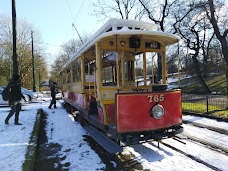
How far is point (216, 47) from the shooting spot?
31.5 meters

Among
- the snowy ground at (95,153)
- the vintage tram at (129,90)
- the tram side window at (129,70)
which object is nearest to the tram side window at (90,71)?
the vintage tram at (129,90)

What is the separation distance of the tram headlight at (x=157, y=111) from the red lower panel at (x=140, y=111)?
0.07 metres

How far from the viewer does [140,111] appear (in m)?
5.30

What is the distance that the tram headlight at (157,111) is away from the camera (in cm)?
540

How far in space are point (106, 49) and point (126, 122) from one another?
2.07 metres

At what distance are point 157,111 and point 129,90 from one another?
3.73ft

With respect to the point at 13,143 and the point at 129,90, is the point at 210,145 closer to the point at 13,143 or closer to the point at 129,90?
the point at 129,90

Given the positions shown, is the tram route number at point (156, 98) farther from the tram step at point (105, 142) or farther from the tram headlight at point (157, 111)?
the tram step at point (105, 142)

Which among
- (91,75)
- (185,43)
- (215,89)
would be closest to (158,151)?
(91,75)

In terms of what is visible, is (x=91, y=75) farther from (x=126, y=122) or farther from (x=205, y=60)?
(x=205, y=60)

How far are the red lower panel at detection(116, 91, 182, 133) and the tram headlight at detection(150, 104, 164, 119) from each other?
0.21ft

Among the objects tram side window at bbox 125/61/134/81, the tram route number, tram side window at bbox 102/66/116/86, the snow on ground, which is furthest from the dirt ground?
tram side window at bbox 125/61/134/81

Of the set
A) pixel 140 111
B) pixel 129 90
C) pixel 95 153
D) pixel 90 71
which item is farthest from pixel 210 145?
pixel 90 71

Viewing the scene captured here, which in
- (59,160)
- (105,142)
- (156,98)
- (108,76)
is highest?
(108,76)
